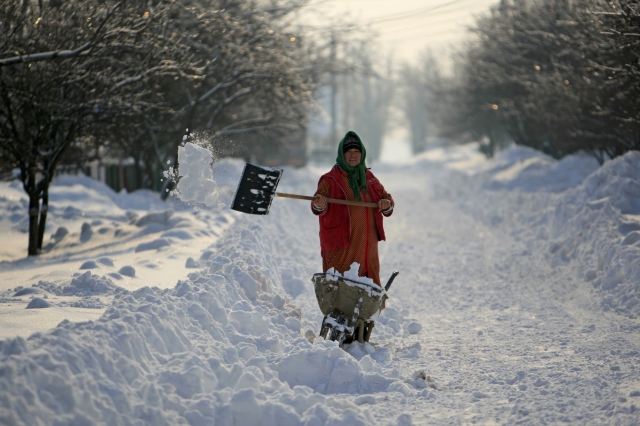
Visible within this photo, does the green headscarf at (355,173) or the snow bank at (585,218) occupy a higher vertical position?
the green headscarf at (355,173)

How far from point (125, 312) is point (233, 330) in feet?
2.90

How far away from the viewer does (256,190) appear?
222 inches

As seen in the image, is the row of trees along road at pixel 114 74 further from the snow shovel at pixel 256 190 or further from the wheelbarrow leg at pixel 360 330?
the wheelbarrow leg at pixel 360 330

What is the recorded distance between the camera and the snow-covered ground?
392 cm

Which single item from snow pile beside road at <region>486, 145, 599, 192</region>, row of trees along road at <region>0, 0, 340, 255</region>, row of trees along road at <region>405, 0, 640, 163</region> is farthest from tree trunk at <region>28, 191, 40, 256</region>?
snow pile beside road at <region>486, 145, 599, 192</region>

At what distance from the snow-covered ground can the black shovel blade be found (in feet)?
1.45

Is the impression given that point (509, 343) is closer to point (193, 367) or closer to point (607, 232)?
point (193, 367)

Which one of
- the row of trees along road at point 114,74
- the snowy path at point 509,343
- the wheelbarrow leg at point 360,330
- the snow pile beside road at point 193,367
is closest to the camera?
the snow pile beside road at point 193,367

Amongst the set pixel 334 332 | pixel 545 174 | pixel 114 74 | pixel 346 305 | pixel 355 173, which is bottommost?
pixel 545 174

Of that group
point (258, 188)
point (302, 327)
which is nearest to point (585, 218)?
point (302, 327)

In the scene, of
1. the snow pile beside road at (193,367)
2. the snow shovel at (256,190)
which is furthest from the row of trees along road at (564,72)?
the snow pile beside road at (193,367)

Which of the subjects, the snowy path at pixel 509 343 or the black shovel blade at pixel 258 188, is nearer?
the snowy path at pixel 509 343

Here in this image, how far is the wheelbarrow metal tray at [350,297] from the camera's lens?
5.52 metres

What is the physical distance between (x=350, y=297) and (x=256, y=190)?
1.11 meters
